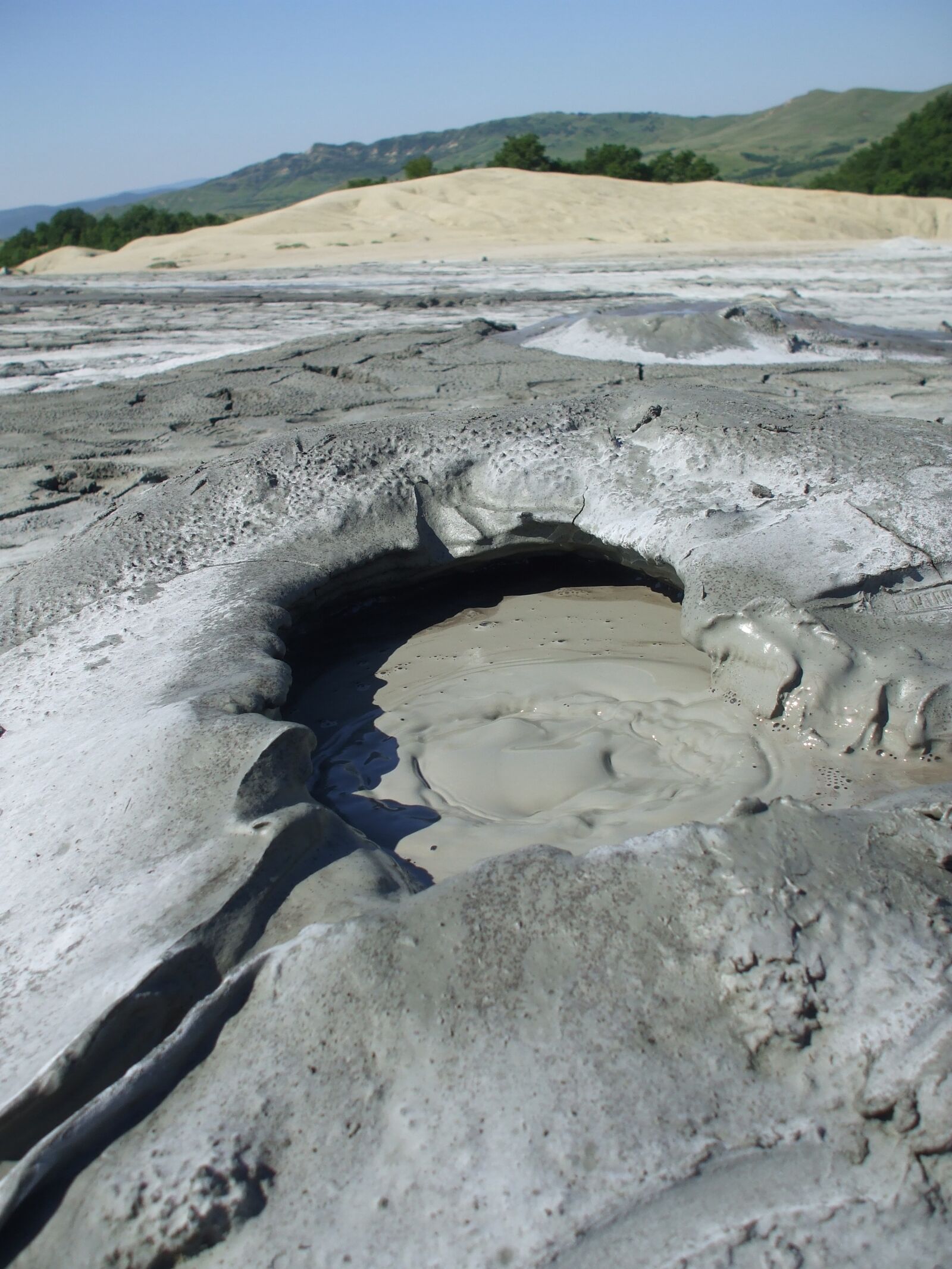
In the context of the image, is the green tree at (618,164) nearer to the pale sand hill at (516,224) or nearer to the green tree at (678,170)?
the green tree at (678,170)

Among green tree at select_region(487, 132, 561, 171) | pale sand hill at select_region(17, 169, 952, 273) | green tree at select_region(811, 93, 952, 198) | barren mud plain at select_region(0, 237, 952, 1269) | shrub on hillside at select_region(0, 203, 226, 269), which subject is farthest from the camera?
green tree at select_region(487, 132, 561, 171)

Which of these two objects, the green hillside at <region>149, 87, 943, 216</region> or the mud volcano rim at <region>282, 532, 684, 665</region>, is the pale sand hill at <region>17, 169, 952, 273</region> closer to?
the mud volcano rim at <region>282, 532, 684, 665</region>

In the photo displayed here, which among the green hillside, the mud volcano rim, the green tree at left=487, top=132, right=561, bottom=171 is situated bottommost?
the mud volcano rim

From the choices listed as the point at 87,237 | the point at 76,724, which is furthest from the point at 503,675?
the point at 87,237

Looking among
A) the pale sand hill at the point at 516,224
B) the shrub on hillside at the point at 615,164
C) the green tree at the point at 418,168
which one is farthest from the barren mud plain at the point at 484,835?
the green tree at the point at 418,168

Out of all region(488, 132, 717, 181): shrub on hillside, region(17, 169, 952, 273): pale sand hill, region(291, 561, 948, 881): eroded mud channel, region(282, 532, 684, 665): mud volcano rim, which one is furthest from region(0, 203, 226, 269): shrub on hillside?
region(291, 561, 948, 881): eroded mud channel

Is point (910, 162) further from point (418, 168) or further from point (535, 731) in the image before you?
point (535, 731)

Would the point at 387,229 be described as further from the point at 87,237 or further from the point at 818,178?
the point at 818,178
